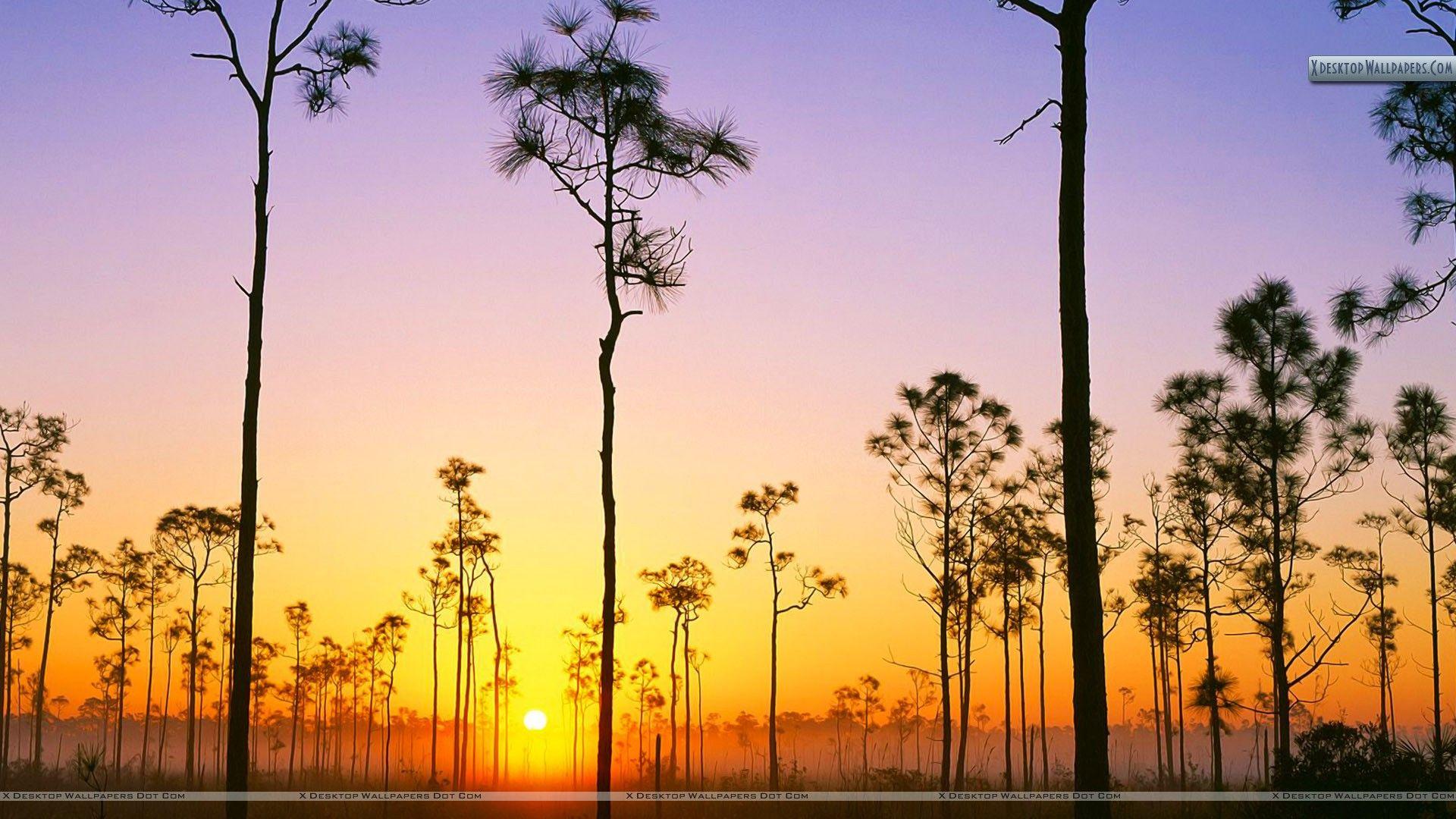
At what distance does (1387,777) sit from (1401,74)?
7293 millimetres

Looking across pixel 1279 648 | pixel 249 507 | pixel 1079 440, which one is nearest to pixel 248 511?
pixel 249 507

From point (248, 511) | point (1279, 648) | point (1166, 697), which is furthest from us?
point (1166, 697)

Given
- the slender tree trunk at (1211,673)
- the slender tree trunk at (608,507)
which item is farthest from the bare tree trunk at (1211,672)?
the slender tree trunk at (608,507)

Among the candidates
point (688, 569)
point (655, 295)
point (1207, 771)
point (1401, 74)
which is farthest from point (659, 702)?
point (1401, 74)

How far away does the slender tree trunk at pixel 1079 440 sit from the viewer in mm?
7961

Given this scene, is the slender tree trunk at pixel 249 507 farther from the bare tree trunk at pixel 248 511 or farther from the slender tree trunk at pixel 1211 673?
the slender tree trunk at pixel 1211 673

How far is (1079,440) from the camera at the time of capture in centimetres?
833

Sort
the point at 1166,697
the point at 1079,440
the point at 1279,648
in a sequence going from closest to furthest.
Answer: the point at 1079,440, the point at 1279,648, the point at 1166,697

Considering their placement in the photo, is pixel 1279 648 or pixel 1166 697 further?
pixel 1166 697

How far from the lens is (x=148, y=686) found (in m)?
51.4

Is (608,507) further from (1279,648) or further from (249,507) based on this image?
(1279,648)

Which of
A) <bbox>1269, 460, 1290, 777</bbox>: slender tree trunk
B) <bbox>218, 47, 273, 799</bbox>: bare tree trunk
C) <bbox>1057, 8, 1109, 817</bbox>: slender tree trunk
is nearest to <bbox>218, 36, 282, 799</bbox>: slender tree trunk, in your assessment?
<bbox>218, 47, 273, 799</bbox>: bare tree trunk

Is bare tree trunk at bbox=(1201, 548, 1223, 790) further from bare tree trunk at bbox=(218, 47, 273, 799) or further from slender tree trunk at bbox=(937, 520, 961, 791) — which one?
bare tree trunk at bbox=(218, 47, 273, 799)

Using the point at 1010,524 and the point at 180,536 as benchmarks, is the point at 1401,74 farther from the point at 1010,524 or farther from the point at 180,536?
the point at 180,536
